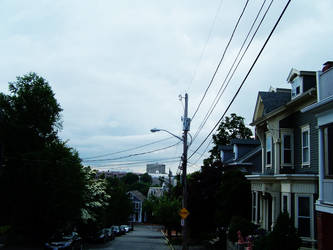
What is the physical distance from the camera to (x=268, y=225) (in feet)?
75.9

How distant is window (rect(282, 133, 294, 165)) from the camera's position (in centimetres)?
2108

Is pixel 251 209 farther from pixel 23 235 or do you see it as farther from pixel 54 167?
pixel 23 235

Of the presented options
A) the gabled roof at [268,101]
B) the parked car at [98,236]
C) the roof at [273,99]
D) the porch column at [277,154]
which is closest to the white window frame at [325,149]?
the porch column at [277,154]

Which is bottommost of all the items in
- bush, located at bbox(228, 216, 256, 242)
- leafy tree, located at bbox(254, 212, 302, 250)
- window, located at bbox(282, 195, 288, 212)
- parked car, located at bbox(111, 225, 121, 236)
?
parked car, located at bbox(111, 225, 121, 236)

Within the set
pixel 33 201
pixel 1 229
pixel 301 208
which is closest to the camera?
pixel 301 208

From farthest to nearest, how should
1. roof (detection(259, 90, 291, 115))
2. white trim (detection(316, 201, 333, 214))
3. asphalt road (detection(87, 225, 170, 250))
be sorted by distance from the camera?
asphalt road (detection(87, 225, 170, 250)), roof (detection(259, 90, 291, 115)), white trim (detection(316, 201, 333, 214))

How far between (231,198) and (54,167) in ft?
46.8

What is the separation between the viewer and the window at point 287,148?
21078 millimetres

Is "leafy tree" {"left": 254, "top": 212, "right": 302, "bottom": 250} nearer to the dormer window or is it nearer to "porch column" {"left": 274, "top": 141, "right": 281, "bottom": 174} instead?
"porch column" {"left": 274, "top": 141, "right": 281, "bottom": 174}

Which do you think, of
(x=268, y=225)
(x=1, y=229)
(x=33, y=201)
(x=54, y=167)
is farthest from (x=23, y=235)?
(x=268, y=225)

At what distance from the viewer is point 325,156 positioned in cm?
1409

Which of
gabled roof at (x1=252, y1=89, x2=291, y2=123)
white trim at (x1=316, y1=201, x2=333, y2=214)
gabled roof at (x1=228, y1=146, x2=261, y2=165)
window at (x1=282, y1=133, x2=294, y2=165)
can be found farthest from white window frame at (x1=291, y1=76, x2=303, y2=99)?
gabled roof at (x1=228, y1=146, x2=261, y2=165)

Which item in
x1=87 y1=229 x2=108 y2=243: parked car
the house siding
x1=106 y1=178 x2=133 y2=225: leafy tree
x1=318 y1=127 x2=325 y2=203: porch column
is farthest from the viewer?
x1=106 y1=178 x2=133 y2=225: leafy tree

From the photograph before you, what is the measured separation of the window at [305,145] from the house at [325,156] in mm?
5081
